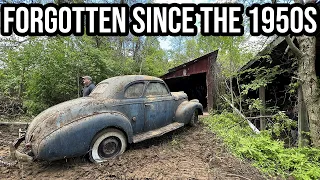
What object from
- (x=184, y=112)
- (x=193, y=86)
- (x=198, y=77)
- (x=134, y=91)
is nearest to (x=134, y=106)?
(x=134, y=91)

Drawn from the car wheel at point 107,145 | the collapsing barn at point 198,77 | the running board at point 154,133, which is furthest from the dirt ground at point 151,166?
the collapsing barn at point 198,77

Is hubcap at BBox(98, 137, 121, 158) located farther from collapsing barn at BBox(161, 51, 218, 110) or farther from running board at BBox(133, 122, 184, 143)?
collapsing barn at BBox(161, 51, 218, 110)

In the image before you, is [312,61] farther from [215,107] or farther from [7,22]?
[7,22]

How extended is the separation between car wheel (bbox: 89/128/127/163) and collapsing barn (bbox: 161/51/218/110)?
240 inches

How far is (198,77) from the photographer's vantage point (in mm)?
12523

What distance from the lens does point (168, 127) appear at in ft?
16.3

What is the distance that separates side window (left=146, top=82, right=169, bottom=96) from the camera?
477 cm

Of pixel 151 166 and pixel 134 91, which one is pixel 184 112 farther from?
pixel 151 166

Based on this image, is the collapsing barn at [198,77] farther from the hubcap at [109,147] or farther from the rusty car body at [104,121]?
the hubcap at [109,147]

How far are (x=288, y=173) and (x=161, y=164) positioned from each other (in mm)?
2226

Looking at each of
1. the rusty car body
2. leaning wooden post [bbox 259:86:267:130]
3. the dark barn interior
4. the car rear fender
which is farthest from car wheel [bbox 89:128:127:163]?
the dark barn interior

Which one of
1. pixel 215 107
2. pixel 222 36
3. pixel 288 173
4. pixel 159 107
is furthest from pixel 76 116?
pixel 215 107

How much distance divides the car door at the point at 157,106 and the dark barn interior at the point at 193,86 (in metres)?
7.74

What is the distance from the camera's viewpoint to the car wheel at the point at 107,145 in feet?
11.4
